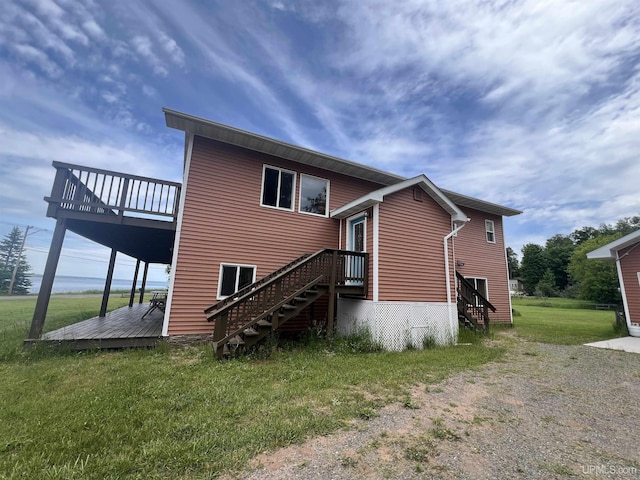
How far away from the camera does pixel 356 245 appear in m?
9.05

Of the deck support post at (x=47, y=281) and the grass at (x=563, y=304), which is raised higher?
the deck support post at (x=47, y=281)

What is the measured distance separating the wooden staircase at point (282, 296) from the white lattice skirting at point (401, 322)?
0.68 m

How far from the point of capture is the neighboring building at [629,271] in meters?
9.85

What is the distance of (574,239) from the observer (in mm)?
68812

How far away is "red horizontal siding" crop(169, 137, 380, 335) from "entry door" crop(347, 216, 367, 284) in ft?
3.52

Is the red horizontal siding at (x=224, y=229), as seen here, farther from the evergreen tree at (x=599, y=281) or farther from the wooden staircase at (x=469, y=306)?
the evergreen tree at (x=599, y=281)

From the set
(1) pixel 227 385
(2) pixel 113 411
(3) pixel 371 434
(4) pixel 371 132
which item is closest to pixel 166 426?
(2) pixel 113 411

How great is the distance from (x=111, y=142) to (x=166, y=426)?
22866mm

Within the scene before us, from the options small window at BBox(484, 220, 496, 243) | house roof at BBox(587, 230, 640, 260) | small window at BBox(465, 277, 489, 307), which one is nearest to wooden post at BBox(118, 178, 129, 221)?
small window at BBox(465, 277, 489, 307)

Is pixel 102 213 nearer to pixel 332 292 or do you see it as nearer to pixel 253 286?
pixel 253 286

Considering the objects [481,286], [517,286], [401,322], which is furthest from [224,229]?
[517,286]

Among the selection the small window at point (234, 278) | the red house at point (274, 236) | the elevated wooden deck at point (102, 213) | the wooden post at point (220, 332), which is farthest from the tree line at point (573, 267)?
the elevated wooden deck at point (102, 213)

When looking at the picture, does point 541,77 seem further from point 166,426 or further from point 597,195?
point 597,195

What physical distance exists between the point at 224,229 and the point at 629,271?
14804 mm
